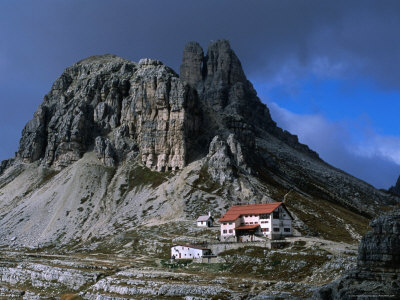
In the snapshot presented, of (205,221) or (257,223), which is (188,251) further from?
(205,221)

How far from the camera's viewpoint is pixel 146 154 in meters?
198

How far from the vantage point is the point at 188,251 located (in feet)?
363

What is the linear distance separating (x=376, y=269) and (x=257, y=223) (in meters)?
71.9

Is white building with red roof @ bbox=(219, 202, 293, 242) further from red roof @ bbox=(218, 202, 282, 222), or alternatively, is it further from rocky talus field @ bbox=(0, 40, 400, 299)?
rocky talus field @ bbox=(0, 40, 400, 299)

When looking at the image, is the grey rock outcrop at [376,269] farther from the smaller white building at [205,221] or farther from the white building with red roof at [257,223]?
the smaller white building at [205,221]

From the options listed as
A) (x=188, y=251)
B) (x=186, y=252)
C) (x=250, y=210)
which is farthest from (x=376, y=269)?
(x=250, y=210)

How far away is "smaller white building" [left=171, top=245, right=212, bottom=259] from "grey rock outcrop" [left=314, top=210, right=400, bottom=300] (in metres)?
60.7

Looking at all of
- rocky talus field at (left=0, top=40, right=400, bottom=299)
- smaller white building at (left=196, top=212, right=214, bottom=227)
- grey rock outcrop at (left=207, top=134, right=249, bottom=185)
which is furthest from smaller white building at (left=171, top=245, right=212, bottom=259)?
grey rock outcrop at (left=207, top=134, right=249, bottom=185)

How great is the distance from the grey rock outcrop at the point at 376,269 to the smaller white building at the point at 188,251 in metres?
60.7

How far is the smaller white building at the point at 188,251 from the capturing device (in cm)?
10800

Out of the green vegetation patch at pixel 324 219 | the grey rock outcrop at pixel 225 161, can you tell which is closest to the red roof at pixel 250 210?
the green vegetation patch at pixel 324 219

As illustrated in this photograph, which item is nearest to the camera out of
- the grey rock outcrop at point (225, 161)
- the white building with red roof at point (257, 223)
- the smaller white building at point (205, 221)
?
the white building with red roof at point (257, 223)

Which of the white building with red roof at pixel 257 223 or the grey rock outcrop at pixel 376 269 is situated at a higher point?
the white building with red roof at pixel 257 223

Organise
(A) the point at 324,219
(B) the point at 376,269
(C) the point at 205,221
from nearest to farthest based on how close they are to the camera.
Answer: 1. (B) the point at 376,269
2. (C) the point at 205,221
3. (A) the point at 324,219
